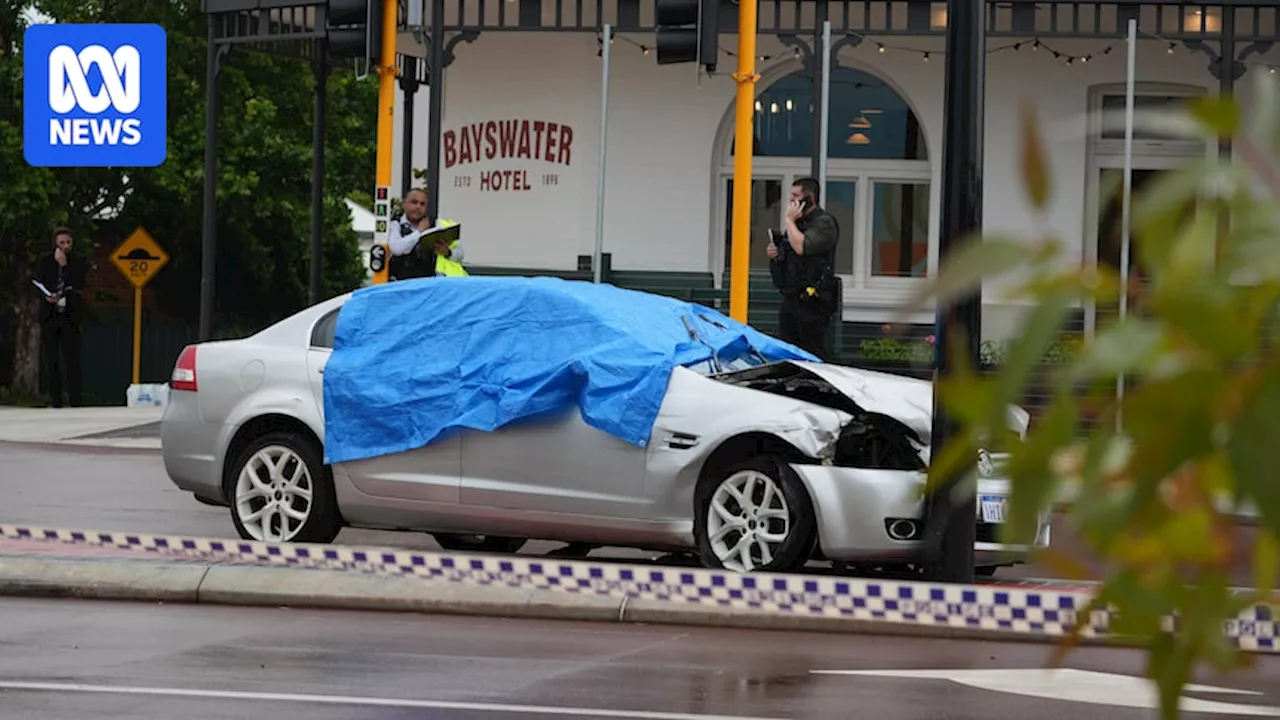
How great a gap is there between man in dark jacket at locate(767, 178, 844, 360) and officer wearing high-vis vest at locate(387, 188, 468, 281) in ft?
7.83

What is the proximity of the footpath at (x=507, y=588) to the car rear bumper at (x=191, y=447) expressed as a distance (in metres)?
0.73

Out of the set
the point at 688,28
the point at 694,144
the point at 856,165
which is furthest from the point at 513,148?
the point at 688,28

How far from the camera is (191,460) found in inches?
465

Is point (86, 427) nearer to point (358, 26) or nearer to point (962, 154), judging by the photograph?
point (358, 26)

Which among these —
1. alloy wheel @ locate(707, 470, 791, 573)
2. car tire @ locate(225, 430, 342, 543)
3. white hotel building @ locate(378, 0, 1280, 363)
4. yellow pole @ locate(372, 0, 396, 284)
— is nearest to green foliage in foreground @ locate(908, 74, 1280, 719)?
alloy wheel @ locate(707, 470, 791, 573)

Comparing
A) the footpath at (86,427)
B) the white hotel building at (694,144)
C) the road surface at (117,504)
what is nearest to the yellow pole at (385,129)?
the road surface at (117,504)

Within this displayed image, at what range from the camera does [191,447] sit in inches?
465

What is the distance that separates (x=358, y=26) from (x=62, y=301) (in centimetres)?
945

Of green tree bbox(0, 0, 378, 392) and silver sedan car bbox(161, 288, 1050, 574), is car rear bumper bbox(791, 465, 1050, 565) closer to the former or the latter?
silver sedan car bbox(161, 288, 1050, 574)

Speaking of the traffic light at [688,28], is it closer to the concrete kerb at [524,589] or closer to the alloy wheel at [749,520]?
the alloy wheel at [749,520]

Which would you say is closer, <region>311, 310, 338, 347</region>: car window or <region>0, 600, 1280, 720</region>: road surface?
<region>0, 600, 1280, 720</region>: road surface

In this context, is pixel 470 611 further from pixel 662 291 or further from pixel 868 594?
pixel 662 291

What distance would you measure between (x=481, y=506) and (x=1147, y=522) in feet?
33.6

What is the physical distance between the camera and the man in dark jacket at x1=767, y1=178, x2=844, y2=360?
15477mm
